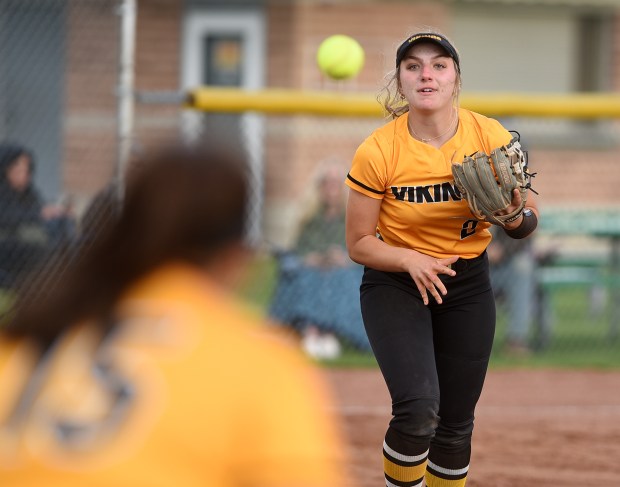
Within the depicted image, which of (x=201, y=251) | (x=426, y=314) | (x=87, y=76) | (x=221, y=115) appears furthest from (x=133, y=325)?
(x=87, y=76)

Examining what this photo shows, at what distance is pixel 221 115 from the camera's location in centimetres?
929

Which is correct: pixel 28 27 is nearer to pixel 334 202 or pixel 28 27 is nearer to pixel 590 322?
pixel 334 202

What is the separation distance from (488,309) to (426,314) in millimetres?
240

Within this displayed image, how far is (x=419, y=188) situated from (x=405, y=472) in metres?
0.98

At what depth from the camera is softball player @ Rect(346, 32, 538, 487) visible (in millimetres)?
4293

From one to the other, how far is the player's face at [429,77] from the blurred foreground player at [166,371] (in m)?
2.35

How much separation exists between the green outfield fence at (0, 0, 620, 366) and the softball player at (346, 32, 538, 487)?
2046 mm

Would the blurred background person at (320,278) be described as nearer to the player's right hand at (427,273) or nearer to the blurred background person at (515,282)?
the blurred background person at (515,282)

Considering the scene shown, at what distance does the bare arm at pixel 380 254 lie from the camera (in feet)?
14.0

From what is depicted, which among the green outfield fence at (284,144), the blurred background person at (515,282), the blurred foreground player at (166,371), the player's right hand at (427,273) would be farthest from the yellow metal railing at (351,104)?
the blurred foreground player at (166,371)

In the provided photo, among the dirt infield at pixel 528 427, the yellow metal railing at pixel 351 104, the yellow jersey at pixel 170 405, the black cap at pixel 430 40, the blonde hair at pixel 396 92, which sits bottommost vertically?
the dirt infield at pixel 528 427

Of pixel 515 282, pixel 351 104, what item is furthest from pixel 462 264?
pixel 515 282

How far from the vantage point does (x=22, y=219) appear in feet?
29.2

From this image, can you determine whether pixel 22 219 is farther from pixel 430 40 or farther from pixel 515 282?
pixel 430 40
